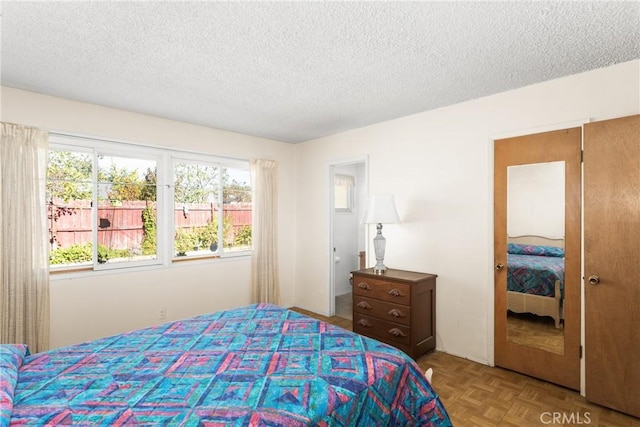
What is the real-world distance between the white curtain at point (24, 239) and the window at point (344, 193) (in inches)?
150

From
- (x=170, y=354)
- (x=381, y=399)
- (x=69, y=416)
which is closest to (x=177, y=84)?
(x=170, y=354)

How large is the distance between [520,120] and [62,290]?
4.40m

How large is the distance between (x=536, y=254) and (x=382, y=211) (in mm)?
1395

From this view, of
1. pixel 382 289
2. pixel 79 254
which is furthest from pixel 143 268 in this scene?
pixel 382 289

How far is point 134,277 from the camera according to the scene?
3393 millimetres

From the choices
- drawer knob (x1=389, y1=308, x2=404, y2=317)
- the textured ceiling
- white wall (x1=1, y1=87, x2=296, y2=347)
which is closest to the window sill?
white wall (x1=1, y1=87, x2=296, y2=347)

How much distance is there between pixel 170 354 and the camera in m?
1.78

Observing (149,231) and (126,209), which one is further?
(149,231)

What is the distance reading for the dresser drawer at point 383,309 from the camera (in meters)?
3.07

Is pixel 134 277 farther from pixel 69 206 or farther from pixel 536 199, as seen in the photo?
pixel 536 199

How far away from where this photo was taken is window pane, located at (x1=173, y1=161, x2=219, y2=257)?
3.82 m

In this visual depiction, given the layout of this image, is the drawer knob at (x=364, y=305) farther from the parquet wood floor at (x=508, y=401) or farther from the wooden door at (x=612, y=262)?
the wooden door at (x=612, y=262)

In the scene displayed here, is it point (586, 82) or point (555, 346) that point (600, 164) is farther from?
point (555, 346)

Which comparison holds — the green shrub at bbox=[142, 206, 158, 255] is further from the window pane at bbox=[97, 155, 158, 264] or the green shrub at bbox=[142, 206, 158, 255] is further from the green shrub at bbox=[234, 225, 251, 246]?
the green shrub at bbox=[234, 225, 251, 246]
